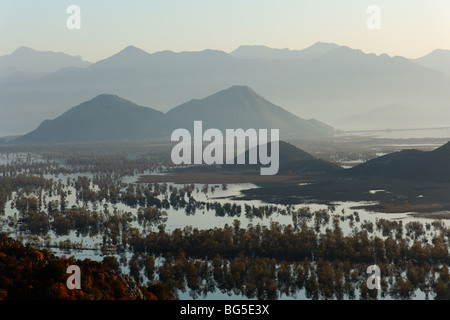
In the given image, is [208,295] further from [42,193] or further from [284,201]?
[42,193]

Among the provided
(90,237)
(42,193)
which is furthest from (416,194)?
(42,193)

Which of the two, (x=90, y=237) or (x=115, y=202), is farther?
(x=115, y=202)

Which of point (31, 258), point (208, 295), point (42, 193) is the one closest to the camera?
point (31, 258)

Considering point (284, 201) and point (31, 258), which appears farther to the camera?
point (284, 201)
